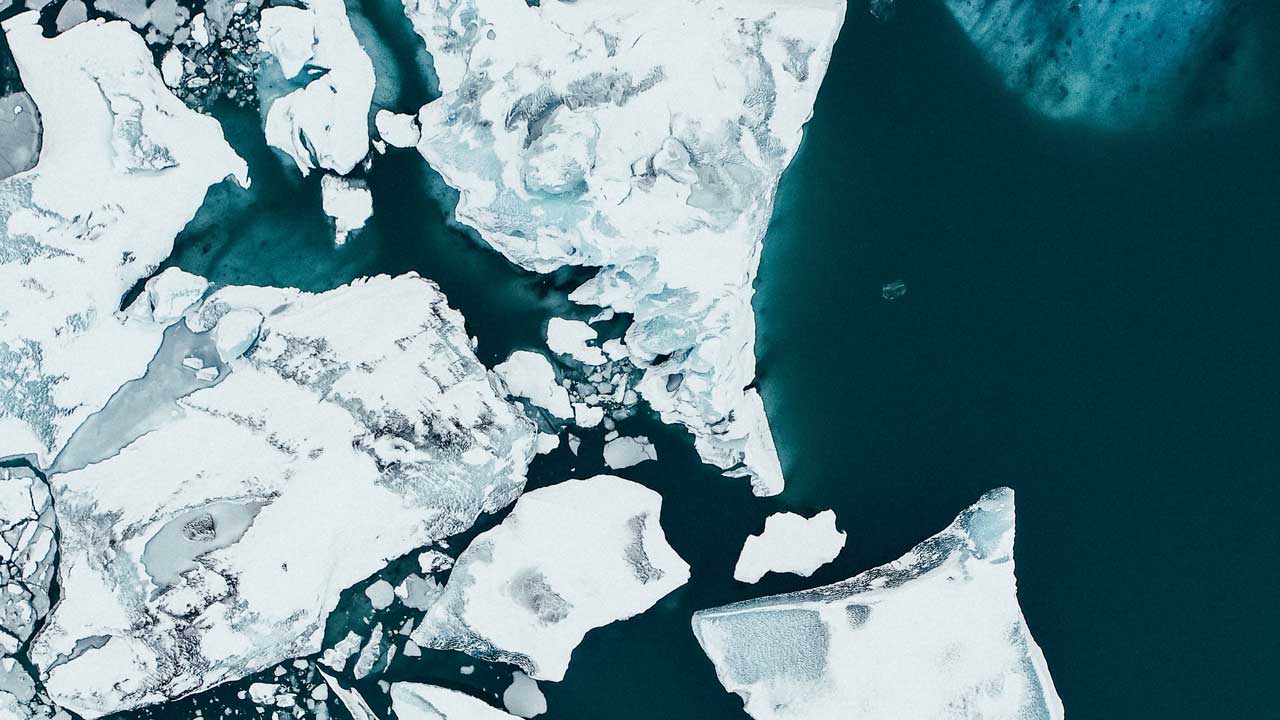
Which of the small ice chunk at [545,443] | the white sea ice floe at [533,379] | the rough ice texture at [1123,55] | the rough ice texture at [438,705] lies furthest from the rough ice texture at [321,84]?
the rough ice texture at [1123,55]

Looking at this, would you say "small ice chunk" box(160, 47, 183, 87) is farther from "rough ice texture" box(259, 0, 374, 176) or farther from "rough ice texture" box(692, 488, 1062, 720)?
"rough ice texture" box(692, 488, 1062, 720)

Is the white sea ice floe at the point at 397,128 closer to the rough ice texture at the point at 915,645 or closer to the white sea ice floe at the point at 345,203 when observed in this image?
the white sea ice floe at the point at 345,203

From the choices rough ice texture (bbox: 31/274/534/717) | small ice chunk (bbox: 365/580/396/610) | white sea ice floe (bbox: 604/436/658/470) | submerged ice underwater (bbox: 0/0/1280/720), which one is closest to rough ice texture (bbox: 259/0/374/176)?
submerged ice underwater (bbox: 0/0/1280/720)

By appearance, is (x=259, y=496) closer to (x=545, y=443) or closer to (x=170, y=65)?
(x=545, y=443)

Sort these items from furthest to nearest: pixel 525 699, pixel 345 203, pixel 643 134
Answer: pixel 525 699
pixel 345 203
pixel 643 134

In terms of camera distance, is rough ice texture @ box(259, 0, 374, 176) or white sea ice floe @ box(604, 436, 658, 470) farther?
white sea ice floe @ box(604, 436, 658, 470)

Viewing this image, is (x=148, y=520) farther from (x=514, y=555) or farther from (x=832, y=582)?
(x=832, y=582)

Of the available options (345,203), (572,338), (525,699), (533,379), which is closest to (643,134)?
(572,338)
